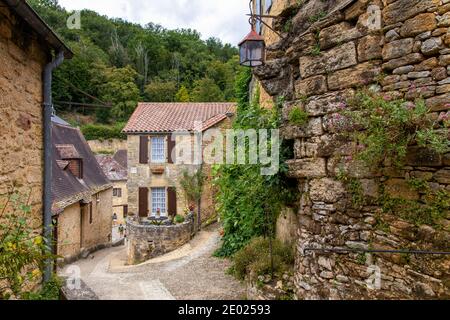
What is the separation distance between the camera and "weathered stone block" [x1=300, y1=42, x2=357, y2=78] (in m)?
4.01

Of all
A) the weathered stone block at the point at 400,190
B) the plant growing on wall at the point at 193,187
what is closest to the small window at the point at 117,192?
the plant growing on wall at the point at 193,187

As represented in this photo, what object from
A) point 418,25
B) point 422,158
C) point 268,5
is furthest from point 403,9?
point 268,5

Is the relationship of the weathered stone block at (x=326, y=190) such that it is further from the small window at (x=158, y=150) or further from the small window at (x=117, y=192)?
the small window at (x=117, y=192)

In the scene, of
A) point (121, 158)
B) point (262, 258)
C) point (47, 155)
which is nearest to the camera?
point (47, 155)

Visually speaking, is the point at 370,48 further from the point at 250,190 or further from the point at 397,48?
the point at 250,190

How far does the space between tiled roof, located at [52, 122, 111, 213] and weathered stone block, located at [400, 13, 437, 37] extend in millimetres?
8983

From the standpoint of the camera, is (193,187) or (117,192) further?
(117,192)

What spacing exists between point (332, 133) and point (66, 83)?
41310mm

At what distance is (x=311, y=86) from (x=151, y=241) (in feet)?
37.7

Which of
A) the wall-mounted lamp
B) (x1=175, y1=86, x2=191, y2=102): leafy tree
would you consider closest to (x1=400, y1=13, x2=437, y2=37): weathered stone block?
the wall-mounted lamp

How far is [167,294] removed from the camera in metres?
7.65

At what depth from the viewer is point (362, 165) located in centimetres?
389

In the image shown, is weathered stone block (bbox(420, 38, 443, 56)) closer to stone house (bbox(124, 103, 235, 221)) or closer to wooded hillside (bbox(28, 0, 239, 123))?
stone house (bbox(124, 103, 235, 221))
